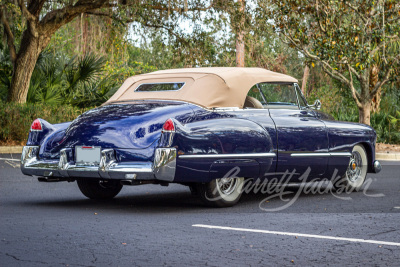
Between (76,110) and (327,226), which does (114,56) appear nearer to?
(76,110)

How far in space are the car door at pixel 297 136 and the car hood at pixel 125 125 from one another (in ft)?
4.36

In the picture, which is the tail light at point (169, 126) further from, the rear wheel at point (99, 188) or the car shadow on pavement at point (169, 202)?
the rear wheel at point (99, 188)

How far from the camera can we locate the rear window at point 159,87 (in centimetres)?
840

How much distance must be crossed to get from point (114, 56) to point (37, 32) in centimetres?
460

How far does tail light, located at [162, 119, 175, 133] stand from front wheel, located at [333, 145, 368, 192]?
3378mm

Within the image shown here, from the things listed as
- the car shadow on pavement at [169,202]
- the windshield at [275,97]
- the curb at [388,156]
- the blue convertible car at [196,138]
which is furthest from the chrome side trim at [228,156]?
the curb at [388,156]

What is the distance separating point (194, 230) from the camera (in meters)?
6.36

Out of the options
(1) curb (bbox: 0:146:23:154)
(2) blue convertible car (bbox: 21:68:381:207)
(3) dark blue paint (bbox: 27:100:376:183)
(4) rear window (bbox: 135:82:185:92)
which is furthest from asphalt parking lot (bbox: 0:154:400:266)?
(1) curb (bbox: 0:146:23:154)

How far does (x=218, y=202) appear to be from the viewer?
7762mm

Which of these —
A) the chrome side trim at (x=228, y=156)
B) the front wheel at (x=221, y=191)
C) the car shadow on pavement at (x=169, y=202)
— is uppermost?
the chrome side trim at (x=228, y=156)

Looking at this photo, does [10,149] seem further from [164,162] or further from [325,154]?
[164,162]

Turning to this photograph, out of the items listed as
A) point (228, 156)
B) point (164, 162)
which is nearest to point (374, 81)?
point (228, 156)

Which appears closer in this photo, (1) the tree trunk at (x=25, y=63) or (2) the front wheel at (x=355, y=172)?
(2) the front wheel at (x=355, y=172)

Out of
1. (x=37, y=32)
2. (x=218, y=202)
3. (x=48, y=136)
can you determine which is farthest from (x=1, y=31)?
(x=218, y=202)
